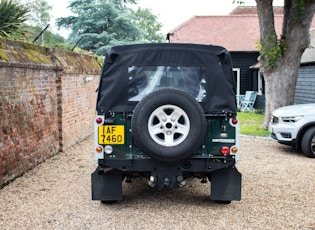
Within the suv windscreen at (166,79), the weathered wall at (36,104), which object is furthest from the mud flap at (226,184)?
the weathered wall at (36,104)

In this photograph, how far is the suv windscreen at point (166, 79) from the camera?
244 inches

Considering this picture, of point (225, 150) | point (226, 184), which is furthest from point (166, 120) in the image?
point (226, 184)

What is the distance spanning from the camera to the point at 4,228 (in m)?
5.51

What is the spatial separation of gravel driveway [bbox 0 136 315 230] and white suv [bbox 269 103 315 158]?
4.85 feet

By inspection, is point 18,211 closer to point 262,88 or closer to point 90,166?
point 90,166

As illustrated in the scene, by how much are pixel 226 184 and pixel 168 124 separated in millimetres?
1262

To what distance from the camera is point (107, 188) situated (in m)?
6.32

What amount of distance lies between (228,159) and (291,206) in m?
1.25

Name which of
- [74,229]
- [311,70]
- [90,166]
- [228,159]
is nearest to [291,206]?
[228,159]

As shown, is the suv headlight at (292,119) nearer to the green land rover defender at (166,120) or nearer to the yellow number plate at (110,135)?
the green land rover defender at (166,120)

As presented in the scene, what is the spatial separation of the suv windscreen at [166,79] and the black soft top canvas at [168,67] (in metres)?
0.01

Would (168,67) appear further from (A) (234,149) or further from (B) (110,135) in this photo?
(A) (234,149)

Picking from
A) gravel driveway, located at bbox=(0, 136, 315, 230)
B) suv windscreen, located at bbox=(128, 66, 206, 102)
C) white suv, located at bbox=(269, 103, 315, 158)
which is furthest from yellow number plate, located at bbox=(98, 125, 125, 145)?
white suv, located at bbox=(269, 103, 315, 158)

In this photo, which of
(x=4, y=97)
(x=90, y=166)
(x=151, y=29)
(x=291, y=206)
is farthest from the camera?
(x=151, y=29)
